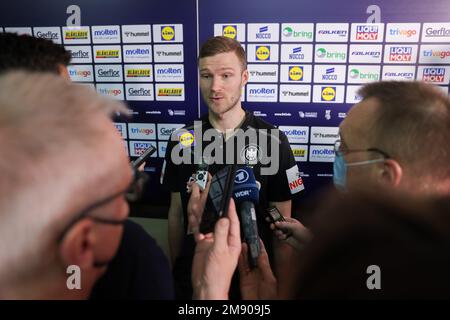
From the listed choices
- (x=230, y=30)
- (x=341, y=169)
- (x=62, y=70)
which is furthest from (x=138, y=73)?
(x=341, y=169)

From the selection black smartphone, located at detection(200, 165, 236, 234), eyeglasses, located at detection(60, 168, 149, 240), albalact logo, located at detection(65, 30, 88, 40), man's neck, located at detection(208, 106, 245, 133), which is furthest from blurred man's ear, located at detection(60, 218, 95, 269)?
albalact logo, located at detection(65, 30, 88, 40)

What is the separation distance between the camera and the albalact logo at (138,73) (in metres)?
2.23

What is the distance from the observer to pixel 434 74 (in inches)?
77.3

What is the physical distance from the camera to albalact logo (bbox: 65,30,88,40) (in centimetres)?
224

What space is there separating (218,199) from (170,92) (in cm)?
138

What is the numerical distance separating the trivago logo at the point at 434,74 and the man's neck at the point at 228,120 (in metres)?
1.17

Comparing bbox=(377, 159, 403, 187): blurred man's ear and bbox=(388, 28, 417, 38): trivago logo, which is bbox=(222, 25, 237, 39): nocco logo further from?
bbox=(377, 159, 403, 187): blurred man's ear

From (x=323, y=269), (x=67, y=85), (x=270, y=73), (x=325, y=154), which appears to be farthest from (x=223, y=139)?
(x=323, y=269)

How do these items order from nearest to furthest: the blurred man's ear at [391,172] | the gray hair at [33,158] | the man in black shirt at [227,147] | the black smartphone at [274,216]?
the gray hair at [33,158] → the blurred man's ear at [391,172] → the black smartphone at [274,216] → the man in black shirt at [227,147]

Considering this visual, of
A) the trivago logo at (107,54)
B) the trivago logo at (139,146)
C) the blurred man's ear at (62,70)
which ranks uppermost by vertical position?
the trivago logo at (107,54)

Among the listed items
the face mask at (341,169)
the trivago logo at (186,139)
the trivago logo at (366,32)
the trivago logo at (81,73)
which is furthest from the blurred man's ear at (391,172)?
the trivago logo at (81,73)

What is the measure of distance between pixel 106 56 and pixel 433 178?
2.09 metres

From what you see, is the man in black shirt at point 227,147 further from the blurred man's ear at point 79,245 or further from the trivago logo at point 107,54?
the blurred man's ear at point 79,245
